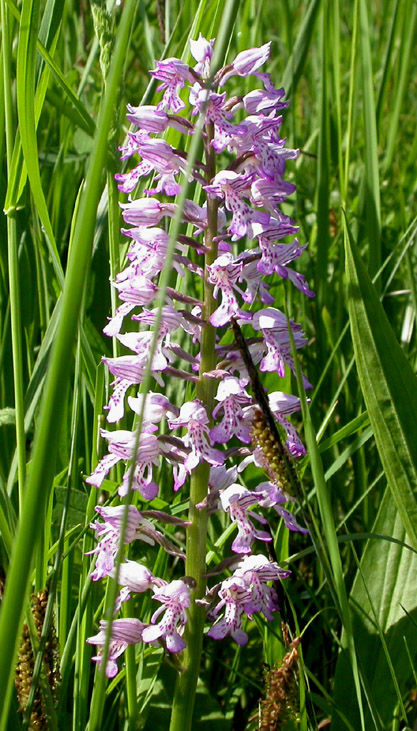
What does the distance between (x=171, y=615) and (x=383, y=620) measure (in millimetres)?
487

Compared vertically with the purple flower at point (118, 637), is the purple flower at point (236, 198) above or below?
above

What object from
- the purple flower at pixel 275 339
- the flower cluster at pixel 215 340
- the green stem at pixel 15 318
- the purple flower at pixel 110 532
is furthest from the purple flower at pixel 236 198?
the purple flower at pixel 110 532

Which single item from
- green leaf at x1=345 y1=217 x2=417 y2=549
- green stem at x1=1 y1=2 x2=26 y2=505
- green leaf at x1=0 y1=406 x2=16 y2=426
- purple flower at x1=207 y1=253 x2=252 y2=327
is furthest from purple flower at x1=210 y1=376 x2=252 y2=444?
green leaf at x1=0 y1=406 x2=16 y2=426

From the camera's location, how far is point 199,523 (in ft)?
4.49

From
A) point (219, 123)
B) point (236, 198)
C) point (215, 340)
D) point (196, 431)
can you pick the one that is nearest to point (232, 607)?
point (196, 431)

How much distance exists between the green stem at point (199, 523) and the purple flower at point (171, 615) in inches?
1.4

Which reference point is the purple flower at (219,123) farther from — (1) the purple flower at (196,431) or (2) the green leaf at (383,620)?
(2) the green leaf at (383,620)

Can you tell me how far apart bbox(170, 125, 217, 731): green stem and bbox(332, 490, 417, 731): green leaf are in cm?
31

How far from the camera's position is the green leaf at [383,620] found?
1.53 meters

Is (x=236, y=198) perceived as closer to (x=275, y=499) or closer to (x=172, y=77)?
(x=172, y=77)

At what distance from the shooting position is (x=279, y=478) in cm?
112

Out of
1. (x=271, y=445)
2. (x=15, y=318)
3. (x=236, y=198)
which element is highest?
(x=236, y=198)

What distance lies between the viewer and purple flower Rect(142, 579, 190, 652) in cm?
131

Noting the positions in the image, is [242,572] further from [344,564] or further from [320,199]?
[320,199]
